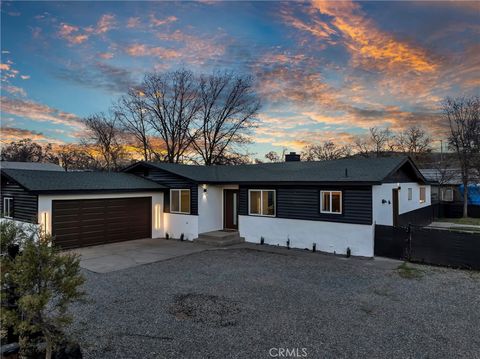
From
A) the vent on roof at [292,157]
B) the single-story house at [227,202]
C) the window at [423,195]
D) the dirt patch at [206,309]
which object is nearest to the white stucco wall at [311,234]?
the single-story house at [227,202]

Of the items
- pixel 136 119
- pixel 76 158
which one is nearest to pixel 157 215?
pixel 136 119

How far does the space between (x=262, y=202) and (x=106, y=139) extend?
2708 centimetres

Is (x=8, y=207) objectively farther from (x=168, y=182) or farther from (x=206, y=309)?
(x=206, y=309)

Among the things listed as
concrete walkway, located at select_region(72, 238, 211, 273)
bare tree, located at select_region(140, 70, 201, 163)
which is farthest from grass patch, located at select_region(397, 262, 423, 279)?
bare tree, located at select_region(140, 70, 201, 163)

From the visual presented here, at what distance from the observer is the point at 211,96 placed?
3148cm

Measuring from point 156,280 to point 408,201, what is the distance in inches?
486

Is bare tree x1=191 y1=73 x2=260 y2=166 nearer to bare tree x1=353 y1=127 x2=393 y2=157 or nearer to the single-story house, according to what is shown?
bare tree x1=353 y1=127 x2=393 y2=157

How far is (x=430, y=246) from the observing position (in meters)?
9.06

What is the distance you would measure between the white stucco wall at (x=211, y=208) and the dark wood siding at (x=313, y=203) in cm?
133

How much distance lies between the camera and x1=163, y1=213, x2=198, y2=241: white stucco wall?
43.0 feet

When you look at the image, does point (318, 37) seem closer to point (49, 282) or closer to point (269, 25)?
point (269, 25)

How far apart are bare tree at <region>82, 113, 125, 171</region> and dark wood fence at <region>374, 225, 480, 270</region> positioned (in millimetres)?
30123

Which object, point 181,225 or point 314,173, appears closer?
point 314,173

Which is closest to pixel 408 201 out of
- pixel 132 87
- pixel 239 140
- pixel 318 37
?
pixel 318 37
